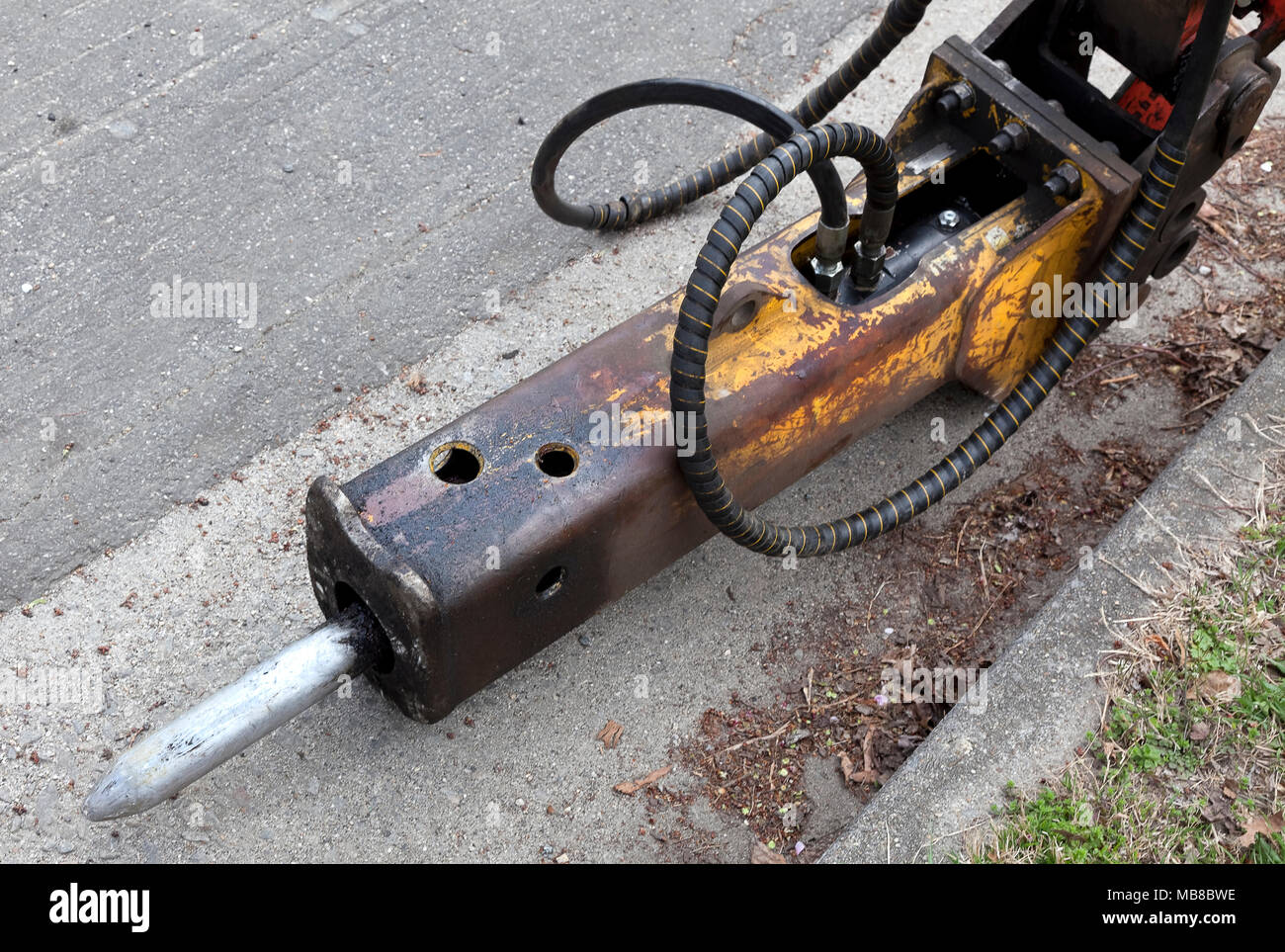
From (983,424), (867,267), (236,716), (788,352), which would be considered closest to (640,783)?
(236,716)

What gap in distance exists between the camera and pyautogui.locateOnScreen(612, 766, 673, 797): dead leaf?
3248 mm

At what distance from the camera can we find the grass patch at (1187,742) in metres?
2.97

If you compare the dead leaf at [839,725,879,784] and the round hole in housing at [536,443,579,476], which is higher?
the round hole in housing at [536,443,579,476]

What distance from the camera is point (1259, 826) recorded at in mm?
2996

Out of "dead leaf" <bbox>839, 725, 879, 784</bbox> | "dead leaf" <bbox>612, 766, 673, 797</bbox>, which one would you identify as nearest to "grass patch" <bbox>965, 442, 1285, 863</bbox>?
"dead leaf" <bbox>839, 725, 879, 784</bbox>

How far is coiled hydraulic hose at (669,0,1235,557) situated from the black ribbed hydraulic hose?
169 millimetres

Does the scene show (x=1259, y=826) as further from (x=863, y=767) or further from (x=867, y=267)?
(x=867, y=267)

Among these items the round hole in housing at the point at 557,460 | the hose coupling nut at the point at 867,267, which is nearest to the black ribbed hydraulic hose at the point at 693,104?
the hose coupling nut at the point at 867,267

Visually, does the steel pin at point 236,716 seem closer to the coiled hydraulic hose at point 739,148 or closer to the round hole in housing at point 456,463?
the round hole in housing at point 456,463

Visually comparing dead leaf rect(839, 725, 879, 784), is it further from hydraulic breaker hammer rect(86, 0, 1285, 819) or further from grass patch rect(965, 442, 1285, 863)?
hydraulic breaker hammer rect(86, 0, 1285, 819)

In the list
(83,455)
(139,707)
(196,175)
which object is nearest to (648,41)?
(196,175)

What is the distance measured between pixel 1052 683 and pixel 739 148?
1.98 meters

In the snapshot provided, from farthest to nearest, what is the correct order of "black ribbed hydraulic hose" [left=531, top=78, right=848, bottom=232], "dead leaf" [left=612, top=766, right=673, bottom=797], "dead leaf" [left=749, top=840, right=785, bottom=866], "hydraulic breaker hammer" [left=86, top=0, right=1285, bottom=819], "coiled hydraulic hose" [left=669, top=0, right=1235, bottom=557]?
"dead leaf" [left=612, top=766, right=673, bottom=797], "dead leaf" [left=749, top=840, right=785, bottom=866], "black ribbed hydraulic hose" [left=531, top=78, right=848, bottom=232], "hydraulic breaker hammer" [left=86, top=0, right=1285, bottom=819], "coiled hydraulic hose" [left=669, top=0, right=1235, bottom=557]
